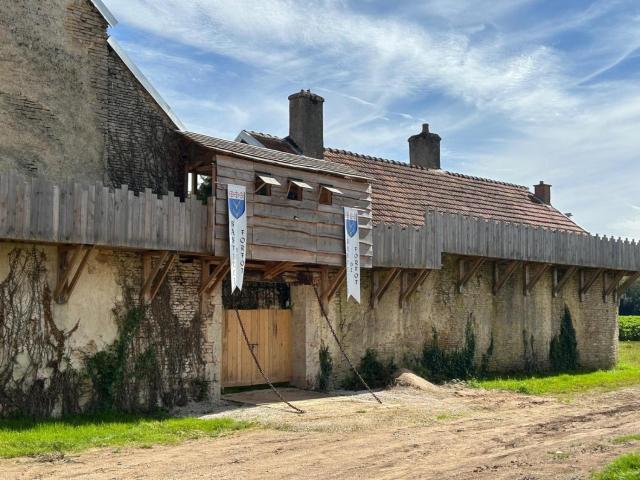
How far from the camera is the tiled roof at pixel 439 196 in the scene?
22.2 metres

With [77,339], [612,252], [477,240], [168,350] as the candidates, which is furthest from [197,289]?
[612,252]

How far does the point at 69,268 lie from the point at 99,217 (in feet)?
3.55

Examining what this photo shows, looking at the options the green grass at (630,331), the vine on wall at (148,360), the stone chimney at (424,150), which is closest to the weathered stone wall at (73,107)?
the vine on wall at (148,360)

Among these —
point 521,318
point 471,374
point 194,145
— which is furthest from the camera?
point 521,318

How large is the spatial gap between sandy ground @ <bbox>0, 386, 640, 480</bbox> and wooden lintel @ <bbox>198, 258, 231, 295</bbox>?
8.54 feet

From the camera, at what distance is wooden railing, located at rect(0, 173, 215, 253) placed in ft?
41.3

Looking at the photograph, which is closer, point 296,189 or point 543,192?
point 296,189

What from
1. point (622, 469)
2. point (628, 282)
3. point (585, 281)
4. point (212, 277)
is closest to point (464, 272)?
point (585, 281)

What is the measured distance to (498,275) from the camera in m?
23.4

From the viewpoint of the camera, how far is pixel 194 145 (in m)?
16.7

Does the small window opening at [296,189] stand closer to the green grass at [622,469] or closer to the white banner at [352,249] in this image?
the white banner at [352,249]

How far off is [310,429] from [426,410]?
336 centimetres

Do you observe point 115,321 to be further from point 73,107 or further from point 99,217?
point 73,107

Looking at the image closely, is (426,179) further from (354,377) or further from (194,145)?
(194,145)
